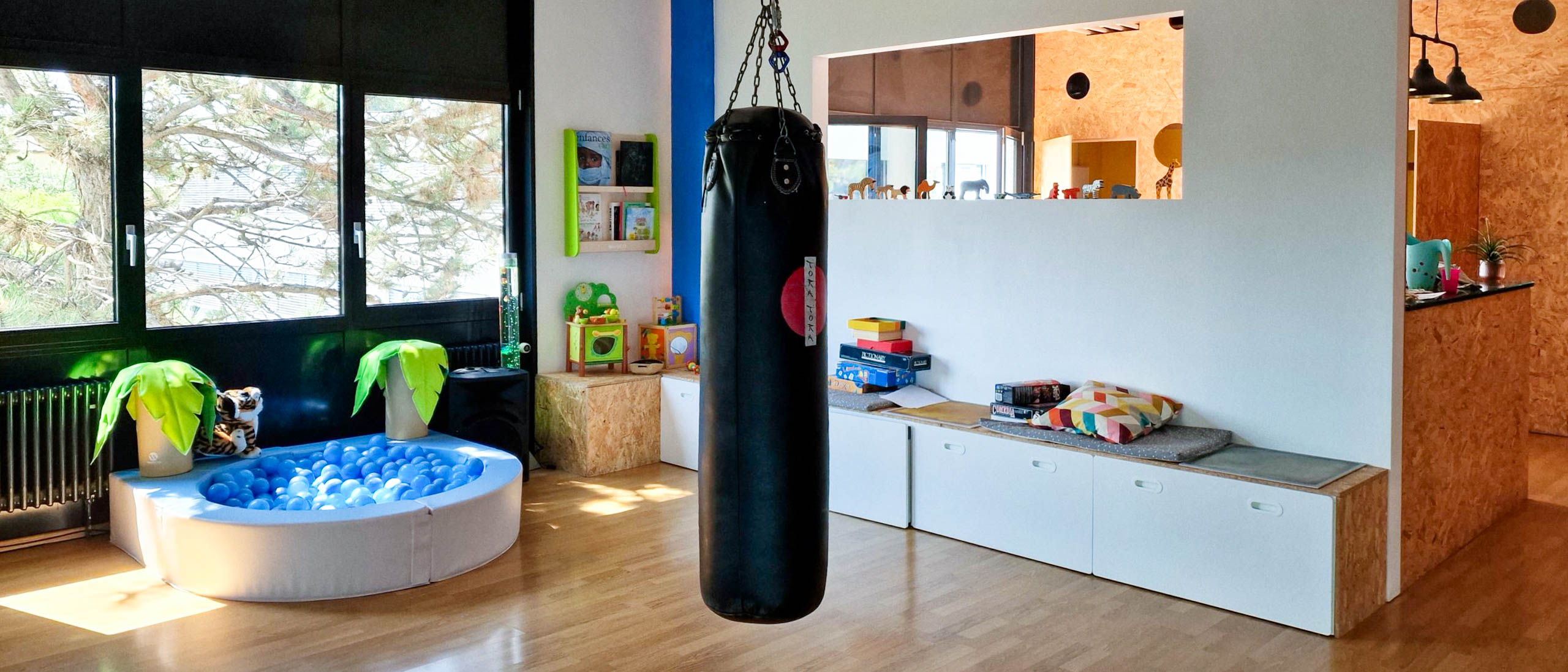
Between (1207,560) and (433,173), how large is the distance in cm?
417

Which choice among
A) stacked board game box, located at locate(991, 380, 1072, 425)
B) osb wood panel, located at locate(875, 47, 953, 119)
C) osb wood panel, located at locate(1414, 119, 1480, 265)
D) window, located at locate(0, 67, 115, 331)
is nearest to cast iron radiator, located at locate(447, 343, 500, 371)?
window, located at locate(0, 67, 115, 331)

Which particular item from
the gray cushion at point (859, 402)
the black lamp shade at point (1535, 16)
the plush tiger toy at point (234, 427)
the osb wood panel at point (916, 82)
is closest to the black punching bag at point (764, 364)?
the gray cushion at point (859, 402)

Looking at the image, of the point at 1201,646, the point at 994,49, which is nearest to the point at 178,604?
the point at 1201,646

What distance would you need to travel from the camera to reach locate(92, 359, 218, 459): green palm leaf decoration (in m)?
4.61

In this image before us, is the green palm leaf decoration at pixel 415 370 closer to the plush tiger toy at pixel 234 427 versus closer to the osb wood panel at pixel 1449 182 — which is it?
the plush tiger toy at pixel 234 427

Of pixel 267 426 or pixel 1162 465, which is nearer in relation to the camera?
pixel 1162 465

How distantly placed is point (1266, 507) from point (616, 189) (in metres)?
3.96

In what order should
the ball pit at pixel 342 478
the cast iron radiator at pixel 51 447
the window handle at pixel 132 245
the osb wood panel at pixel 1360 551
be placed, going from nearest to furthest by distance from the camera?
the osb wood panel at pixel 1360 551
the ball pit at pixel 342 478
the cast iron radiator at pixel 51 447
the window handle at pixel 132 245

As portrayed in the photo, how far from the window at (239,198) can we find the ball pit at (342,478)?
2.52ft

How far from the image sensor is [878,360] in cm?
568

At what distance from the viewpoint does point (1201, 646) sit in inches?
147

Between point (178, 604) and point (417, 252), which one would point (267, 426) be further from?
point (178, 604)

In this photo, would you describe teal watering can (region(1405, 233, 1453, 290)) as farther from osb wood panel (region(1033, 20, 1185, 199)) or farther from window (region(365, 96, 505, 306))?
window (region(365, 96, 505, 306))

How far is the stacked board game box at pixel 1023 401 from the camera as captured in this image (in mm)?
4828
